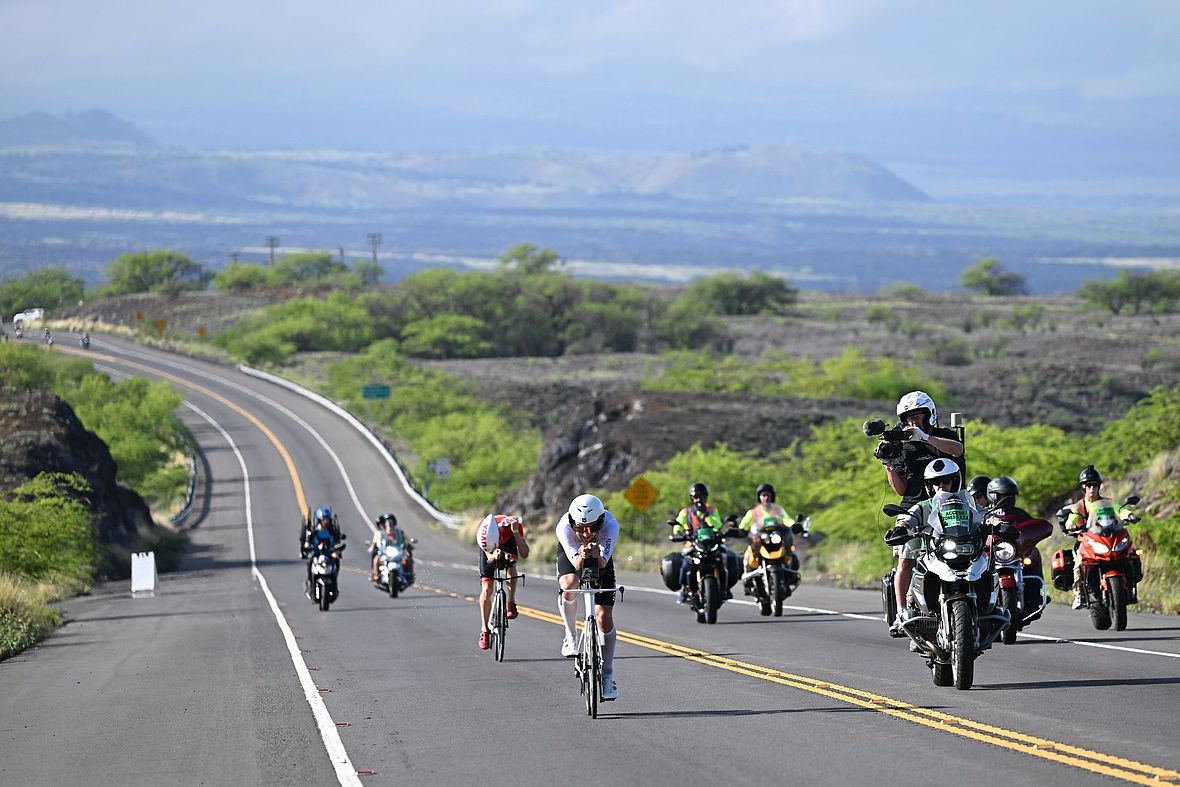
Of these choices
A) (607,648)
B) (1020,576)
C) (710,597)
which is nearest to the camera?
(607,648)

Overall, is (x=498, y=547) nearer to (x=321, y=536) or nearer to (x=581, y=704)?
(x=581, y=704)

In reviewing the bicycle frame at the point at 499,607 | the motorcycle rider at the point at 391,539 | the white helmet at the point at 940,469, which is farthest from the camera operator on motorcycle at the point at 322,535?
the white helmet at the point at 940,469

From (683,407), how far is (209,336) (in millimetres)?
86656

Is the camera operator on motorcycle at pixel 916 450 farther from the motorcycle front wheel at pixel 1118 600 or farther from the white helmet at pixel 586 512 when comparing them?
the motorcycle front wheel at pixel 1118 600

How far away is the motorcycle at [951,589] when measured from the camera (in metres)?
12.8

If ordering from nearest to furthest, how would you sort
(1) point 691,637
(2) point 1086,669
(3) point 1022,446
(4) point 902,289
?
A: (2) point 1086,669 < (1) point 691,637 < (3) point 1022,446 < (4) point 902,289

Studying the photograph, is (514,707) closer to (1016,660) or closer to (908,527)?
(908,527)

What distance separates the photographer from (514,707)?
13758mm

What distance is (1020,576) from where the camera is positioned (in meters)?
16.0

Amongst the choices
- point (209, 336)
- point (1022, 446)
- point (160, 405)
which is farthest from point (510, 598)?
point (209, 336)

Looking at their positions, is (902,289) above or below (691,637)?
above

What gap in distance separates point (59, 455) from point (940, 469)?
40.0m

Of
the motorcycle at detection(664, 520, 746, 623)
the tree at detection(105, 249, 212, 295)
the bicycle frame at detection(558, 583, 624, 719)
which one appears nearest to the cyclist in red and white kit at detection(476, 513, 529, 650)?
the motorcycle at detection(664, 520, 746, 623)

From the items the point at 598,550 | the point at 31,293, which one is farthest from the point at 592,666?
the point at 31,293
